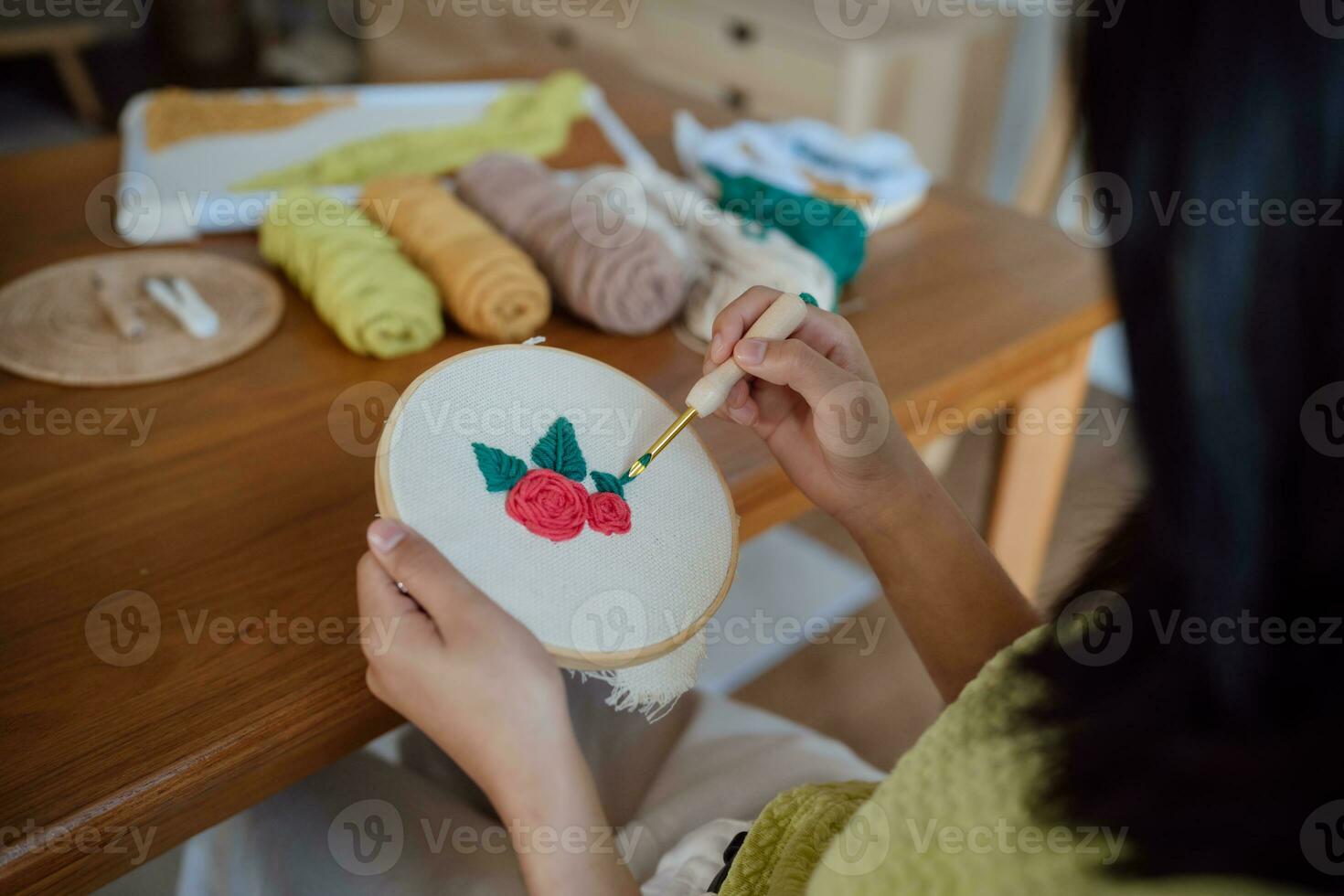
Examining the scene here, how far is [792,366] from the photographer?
0.66 meters

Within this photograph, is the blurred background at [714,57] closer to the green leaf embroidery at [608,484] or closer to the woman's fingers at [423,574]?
the green leaf embroidery at [608,484]

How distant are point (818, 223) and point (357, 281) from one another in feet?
1.39

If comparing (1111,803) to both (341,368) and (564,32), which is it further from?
(564,32)

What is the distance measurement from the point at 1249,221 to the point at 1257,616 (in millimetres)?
160

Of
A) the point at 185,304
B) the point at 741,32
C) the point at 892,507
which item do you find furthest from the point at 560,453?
the point at 741,32

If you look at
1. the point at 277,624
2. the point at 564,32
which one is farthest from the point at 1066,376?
the point at 564,32

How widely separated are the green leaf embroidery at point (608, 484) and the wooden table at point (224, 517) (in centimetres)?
16

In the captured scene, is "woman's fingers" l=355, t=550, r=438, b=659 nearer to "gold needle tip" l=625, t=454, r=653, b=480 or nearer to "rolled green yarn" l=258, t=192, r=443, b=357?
"gold needle tip" l=625, t=454, r=653, b=480

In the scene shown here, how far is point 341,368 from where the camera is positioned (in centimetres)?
86

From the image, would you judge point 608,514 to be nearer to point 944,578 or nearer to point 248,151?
point 944,578

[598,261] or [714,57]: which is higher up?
[598,261]

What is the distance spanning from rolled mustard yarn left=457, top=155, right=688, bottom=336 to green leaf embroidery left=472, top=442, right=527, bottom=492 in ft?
1.03

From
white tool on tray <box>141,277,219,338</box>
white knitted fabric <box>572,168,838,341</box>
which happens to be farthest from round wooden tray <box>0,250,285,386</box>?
white knitted fabric <box>572,168,838,341</box>

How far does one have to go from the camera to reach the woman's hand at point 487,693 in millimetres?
517
